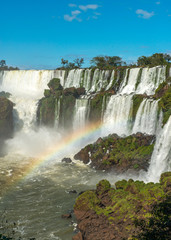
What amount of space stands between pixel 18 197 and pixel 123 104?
54.6 feet

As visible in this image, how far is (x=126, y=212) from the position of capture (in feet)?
40.0

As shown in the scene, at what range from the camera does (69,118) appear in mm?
33781

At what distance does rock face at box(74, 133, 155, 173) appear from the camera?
22514 mm

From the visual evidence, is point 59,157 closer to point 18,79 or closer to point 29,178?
point 29,178

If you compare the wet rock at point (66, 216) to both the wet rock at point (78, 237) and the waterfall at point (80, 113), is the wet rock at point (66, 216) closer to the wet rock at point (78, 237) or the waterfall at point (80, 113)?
the wet rock at point (78, 237)

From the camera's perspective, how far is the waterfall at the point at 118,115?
28.6m

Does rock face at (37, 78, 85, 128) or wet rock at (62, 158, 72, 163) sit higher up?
rock face at (37, 78, 85, 128)

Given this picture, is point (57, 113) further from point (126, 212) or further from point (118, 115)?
point (126, 212)

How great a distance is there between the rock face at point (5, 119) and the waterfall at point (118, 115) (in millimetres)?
13571

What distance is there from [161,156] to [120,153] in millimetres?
4738

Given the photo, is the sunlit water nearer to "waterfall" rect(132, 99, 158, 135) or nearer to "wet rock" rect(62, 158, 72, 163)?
"wet rock" rect(62, 158, 72, 163)

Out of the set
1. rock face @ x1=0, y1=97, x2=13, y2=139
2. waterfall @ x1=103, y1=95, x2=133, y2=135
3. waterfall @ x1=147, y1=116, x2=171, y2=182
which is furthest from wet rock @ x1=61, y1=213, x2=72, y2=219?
rock face @ x1=0, y1=97, x2=13, y2=139

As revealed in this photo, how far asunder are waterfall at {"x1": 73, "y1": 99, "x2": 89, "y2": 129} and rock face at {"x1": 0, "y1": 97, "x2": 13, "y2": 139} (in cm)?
931

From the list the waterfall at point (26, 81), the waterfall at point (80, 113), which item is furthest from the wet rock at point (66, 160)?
the waterfall at point (26, 81)
